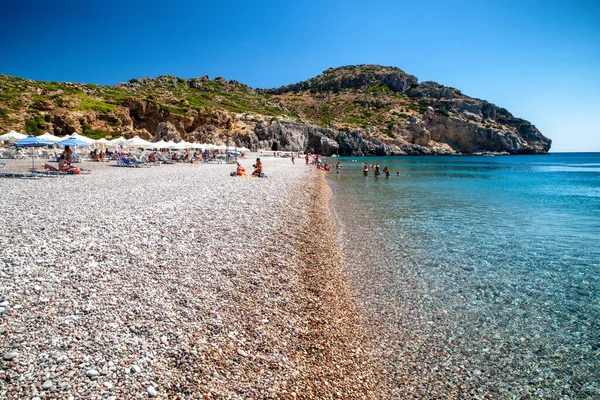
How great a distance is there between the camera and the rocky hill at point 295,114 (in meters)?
54.0

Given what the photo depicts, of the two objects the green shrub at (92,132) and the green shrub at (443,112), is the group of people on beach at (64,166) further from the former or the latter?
the green shrub at (443,112)

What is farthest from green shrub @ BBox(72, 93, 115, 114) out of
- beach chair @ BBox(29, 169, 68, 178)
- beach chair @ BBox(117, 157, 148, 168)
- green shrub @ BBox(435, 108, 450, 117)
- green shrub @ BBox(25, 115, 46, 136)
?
green shrub @ BBox(435, 108, 450, 117)

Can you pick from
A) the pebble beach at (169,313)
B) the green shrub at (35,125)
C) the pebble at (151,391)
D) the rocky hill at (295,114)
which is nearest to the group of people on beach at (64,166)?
the pebble beach at (169,313)

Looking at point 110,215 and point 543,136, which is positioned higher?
point 543,136

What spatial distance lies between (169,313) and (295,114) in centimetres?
11396

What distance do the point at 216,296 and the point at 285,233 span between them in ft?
13.4

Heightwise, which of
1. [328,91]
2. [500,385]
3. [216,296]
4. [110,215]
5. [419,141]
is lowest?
[500,385]

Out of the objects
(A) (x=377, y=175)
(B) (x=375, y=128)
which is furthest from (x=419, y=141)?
(A) (x=377, y=175)

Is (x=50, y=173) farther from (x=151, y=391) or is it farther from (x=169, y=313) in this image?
(x=151, y=391)

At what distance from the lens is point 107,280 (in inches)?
193

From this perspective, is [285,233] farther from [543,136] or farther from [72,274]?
[543,136]

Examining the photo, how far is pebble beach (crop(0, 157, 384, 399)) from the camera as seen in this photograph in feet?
10.6

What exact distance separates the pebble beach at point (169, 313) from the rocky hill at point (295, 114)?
5013cm

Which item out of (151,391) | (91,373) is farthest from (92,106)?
(151,391)
